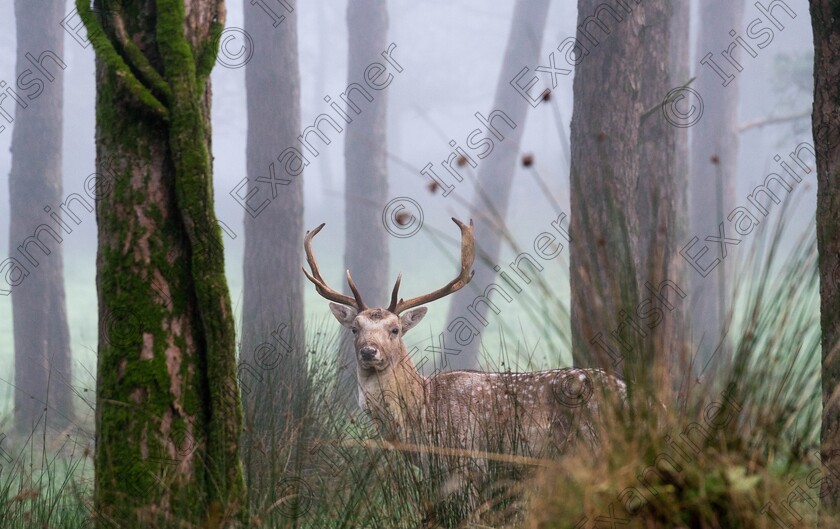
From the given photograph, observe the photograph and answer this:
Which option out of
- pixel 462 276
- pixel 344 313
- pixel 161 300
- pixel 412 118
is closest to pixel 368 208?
pixel 344 313

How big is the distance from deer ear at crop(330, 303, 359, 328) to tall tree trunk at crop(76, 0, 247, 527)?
2.59 meters

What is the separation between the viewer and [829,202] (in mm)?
3545

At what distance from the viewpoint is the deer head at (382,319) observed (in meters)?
5.73

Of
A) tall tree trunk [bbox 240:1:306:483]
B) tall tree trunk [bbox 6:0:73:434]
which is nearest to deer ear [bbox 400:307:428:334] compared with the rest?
tall tree trunk [bbox 240:1:306:483]

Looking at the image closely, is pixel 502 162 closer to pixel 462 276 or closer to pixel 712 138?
pixel 712 138

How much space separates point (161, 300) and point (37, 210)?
9971mm

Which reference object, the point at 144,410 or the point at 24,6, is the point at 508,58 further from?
the point at 144,410

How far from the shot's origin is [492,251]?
54.3 feet

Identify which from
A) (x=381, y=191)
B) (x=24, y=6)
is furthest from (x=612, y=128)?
(x=24, y=6)

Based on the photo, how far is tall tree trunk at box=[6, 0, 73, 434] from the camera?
40.9ft

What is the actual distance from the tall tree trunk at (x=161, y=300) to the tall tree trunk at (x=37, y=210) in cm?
938

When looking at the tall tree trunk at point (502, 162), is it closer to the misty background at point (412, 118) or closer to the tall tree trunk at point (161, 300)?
the misty background at point (412, 118)

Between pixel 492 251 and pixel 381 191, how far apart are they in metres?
2.48

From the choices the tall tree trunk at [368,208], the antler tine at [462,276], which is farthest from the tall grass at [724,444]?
the tall tree trunk at [368,208]
